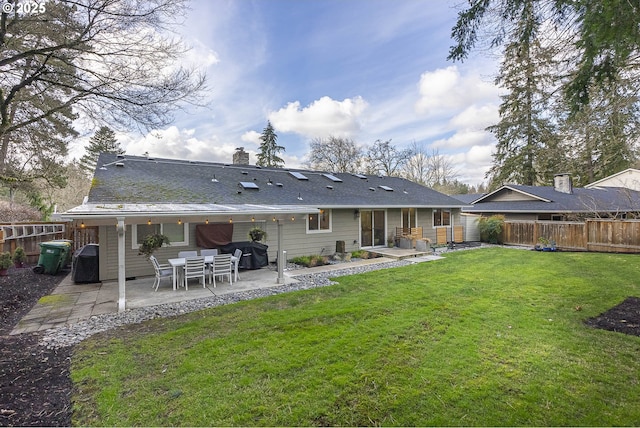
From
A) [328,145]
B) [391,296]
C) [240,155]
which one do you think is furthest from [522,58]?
[328,145]

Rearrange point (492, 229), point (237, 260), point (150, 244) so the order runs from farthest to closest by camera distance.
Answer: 1. point (492, 229)
2. point (237, 260)
3. point (150, 244)

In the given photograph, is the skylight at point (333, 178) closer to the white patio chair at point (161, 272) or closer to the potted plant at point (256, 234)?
the potted plant at point (256, 234)

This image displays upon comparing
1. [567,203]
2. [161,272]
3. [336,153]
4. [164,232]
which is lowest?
[161,272]

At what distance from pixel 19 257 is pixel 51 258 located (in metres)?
1.83

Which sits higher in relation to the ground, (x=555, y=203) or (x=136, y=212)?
(x=555, y=203)

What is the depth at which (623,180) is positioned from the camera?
75.4 ft

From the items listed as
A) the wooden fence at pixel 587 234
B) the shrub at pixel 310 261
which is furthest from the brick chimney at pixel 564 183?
the shrub at pixel 310 261

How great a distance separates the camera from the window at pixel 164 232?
8.26 m

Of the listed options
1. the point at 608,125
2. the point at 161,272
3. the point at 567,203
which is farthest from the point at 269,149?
the point at 608,125

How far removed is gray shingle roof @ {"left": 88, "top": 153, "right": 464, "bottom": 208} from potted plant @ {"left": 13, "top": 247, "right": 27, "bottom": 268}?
360 cm

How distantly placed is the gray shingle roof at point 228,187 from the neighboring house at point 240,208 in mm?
29

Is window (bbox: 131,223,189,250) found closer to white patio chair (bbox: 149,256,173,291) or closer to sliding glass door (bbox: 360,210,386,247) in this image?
white patio chair (bbox: 149,256,173,291)

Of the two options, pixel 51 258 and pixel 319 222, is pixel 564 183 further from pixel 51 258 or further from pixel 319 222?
pixel 51 258

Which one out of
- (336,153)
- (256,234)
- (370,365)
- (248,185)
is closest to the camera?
(370,365)
